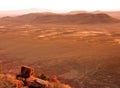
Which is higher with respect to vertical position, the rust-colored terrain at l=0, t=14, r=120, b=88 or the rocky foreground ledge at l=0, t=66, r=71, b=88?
the rocky foreground ledge at l=0, t=66, r=71, b=88

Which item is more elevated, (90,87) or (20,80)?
(20,80)

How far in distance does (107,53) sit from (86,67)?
6.87 metres

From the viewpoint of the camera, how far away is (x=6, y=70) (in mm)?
23438

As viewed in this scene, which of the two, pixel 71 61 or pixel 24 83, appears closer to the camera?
pixel 24 83

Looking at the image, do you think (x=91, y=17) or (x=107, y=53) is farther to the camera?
(x=91, y=17)

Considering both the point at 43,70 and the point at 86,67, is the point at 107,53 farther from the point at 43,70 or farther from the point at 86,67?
the point at 43,70

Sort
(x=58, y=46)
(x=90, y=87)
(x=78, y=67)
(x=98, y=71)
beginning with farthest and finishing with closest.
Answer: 1. (x=58, y=46)
2. (x=78, y=67)
3. (x=98, y=71)
4. (x=90, y=87)

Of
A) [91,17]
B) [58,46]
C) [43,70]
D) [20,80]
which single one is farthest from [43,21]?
[20,80]

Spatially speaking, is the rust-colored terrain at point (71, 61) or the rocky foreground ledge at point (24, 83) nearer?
the rocky foreground ledge at point (24, 83)

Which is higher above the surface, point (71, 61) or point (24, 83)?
point (24, 83)

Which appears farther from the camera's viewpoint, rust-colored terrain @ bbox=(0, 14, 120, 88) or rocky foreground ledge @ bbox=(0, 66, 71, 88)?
rust-colored terrain @ bbox=(0, 14, 120, 88)

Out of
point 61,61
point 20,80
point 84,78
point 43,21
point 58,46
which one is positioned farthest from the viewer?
point 43,21

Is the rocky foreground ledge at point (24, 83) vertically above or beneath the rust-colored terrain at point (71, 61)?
above

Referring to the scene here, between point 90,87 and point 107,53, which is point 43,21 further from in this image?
point 90,87
